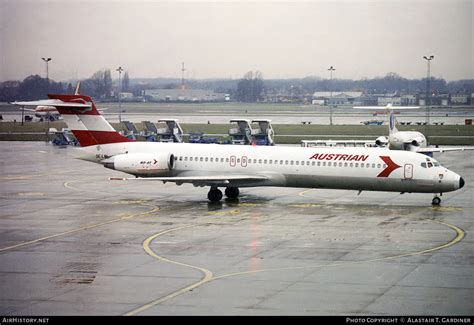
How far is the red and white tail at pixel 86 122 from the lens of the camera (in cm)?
4716

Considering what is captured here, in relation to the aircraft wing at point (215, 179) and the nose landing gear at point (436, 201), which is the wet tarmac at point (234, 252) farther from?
the aircraft wing at point (215, 179)

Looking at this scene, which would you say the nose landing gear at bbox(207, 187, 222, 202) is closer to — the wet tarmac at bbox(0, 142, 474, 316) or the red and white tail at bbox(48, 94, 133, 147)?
the wet tarmac at bbox(0, 142, 474, 316)

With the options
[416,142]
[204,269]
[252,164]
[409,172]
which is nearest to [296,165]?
[252,164]

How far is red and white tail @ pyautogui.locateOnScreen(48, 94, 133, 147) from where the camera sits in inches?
1857

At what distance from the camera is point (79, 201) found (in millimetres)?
44969

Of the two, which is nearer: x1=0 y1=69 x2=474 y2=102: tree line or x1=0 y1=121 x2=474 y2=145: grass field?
x1=0 y1=69 x2=474 y2=102: tree line

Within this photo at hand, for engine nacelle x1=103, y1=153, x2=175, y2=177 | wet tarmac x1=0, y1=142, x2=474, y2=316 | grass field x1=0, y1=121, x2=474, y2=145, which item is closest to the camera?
wet tarmac x1=0, y1=142, x2=474, y2=316

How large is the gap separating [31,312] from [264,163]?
81.0 ft

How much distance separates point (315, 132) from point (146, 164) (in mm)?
62502

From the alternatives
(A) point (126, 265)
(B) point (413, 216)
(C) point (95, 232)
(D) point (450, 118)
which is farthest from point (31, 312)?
(D) point (450, 118)

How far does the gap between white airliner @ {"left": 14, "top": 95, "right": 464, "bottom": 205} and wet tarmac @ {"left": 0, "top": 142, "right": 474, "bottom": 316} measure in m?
1.35

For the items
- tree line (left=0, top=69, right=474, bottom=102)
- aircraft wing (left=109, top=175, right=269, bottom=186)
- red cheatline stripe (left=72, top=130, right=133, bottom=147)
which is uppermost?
tree line (left=0, top=69, right=474, bottom=102)

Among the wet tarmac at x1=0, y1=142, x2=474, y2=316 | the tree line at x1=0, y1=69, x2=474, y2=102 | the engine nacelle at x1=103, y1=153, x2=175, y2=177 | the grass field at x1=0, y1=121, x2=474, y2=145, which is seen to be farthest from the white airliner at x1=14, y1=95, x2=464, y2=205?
the grass field at x1=0, y1=121, x2=474, y2=145

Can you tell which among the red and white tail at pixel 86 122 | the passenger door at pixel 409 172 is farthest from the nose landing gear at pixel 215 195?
the passenger door at pixel 409 172
